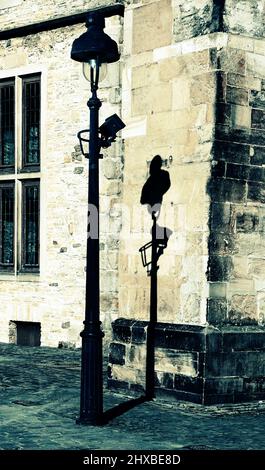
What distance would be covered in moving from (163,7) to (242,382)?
4.87m

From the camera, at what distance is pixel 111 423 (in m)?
8.76

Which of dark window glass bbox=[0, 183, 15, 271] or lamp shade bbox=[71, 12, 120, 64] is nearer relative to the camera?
lamp shade bbox=[71, 12, 120, 64]

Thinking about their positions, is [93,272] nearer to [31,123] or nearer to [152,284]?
[152,284]

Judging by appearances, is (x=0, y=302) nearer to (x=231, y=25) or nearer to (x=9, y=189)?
(x=9, y=189)

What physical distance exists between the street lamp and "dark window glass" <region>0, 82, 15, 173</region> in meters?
6.84

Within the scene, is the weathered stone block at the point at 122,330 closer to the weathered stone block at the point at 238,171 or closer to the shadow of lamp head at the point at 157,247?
the shadow of lamp head at the point at 157,247

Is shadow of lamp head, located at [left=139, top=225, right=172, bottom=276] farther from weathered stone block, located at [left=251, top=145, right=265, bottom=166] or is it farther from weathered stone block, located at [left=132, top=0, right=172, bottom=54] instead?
weathered stone block, located at [left=132, top=0, right=172, bottom=54]

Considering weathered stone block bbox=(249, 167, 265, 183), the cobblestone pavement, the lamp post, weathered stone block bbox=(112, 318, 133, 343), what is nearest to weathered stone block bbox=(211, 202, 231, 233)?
weathered stone block bbox=(249, 167, 265, 183)

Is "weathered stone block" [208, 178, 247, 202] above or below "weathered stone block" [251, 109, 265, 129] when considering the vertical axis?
below

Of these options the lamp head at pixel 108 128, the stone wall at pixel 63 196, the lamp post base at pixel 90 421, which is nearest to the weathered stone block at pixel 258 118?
the lamp head at pixel 108 128

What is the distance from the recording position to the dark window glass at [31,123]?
596 inches

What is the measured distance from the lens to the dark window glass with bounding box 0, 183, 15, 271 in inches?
609

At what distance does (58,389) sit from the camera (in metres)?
10.7
